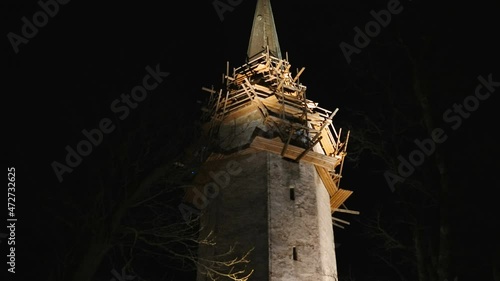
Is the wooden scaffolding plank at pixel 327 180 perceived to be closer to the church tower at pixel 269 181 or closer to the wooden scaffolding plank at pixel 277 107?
the church tower at pixel 269 181

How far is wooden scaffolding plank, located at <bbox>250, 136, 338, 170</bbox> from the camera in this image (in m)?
15.0

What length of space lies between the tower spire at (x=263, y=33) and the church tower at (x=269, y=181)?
6.94 ft

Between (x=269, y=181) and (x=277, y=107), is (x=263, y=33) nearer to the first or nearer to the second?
(x=277, y=107)

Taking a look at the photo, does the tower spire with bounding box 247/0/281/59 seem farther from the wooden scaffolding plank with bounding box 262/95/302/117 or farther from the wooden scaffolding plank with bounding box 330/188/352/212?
the wooden scaffolding plank with bounding box 330/188/352/212

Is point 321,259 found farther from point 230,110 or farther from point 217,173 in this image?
point 230,110

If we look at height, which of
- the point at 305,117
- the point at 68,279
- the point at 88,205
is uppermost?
the point at 305,117

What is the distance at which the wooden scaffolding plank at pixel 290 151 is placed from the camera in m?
15.0

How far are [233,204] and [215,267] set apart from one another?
2223 millimetres

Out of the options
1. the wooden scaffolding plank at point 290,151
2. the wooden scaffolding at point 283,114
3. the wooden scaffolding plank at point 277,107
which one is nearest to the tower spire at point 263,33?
the wooden scaffolding at point 283,114

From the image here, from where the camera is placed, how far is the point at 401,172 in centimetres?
1348

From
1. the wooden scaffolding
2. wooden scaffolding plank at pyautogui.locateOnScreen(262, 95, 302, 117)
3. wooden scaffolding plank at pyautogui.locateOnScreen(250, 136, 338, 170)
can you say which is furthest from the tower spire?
wooden scaffolding plank at pyautogui.locateOnScreen(250, 136, 338, 170)

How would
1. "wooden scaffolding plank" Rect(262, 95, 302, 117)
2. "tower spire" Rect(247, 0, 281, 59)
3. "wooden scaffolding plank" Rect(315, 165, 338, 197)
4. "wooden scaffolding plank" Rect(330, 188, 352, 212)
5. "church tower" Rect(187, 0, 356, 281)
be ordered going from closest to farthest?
1. "church tower" Rect(187, 0, 356, 281)
2. "wooden scaffolding plank" Rect(315, 165, 338, 197)
3. "wooden scaffolding plank" Rect(262, 95, 302, 117)
4. "wooden scaffolding plank" Rect(330, 188, 352, 212)
5. "tower spire" Rect(247, 0, 281, 59)

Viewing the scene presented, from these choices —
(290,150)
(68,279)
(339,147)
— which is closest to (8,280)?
(68,279)

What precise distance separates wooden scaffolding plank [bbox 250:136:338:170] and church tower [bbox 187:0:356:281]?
0.11ft
